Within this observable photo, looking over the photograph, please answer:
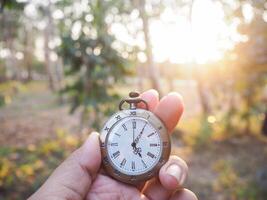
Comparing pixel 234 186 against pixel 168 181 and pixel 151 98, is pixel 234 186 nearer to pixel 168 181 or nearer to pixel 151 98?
pixel 151 98

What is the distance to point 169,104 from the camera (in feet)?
8.14

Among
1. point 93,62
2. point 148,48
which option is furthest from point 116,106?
point 148,48

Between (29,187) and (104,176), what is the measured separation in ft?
16.8

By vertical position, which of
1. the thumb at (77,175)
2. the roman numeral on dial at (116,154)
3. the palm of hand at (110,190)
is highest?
the roman numeral on dial at (116,154)

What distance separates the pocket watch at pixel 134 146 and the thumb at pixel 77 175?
2.3 inches

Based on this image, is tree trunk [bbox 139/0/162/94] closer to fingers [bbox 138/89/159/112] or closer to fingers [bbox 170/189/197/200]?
fingers [bbox 138/89/159/112]

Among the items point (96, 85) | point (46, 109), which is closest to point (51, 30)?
point (46, 109)

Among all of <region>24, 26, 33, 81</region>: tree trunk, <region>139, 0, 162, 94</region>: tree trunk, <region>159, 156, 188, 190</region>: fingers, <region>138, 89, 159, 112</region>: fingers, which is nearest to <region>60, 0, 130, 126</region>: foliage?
<region>139, 0, 162, 94</region>: tree trunk

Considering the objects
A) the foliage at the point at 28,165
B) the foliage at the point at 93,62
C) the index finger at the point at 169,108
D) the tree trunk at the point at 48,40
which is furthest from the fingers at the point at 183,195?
the tree trunk at the point at 48,40

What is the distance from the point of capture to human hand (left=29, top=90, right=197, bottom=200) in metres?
2.35

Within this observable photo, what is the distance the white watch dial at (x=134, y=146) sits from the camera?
7.78 feet

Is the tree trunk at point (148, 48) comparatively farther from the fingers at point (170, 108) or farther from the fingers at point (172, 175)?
the fingers at point (172, 175)

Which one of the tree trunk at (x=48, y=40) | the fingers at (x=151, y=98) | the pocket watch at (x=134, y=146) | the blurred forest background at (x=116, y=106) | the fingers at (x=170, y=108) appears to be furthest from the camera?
the tree trunk at (x=48, y=40)

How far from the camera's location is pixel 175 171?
2291 millimetres
